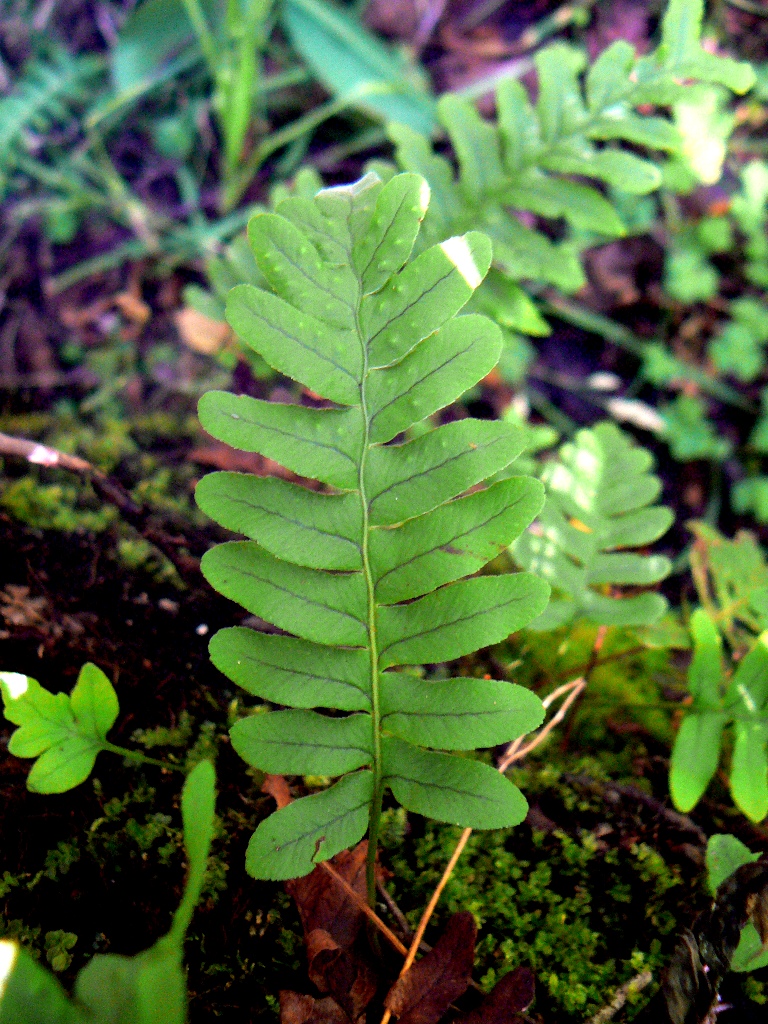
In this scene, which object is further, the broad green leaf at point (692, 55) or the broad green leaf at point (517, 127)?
the broad green leaf at point (517, 127)

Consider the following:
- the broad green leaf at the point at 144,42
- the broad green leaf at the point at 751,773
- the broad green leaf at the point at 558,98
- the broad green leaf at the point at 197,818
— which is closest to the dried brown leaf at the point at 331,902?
the broad green leaf at the point at 197,818

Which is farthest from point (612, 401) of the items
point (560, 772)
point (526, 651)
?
point (560, 772)

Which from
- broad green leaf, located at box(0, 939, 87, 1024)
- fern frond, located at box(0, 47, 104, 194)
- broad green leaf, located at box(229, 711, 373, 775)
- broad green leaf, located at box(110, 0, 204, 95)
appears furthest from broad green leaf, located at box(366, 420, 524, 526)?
broad green leaf, located at box(110, 0, 204, 95)

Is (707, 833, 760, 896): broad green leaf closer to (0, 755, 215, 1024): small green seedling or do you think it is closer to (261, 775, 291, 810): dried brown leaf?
(261, 775, 291, 810): dried brown leaf

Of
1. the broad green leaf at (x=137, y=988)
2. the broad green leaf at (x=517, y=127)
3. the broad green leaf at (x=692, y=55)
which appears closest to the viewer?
the broad green leaf at (x=137, y=988)

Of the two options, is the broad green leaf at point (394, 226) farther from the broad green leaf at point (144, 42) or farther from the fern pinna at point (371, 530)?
the broad green leaf at point (144, 42)

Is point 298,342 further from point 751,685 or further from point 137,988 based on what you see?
point 751,685
